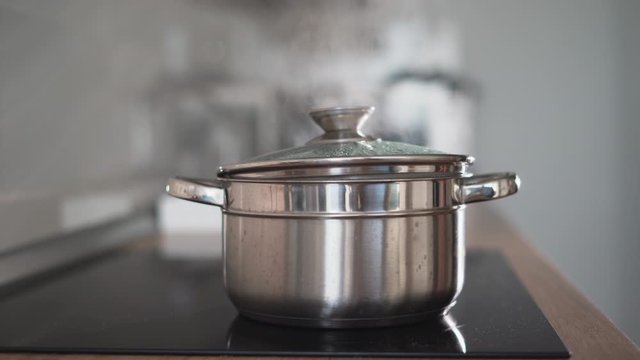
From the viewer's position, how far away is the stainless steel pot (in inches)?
19.4

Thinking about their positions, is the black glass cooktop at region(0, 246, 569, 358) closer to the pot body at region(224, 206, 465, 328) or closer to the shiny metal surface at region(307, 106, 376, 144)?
the pot body at region(224, 206, 465, 328)

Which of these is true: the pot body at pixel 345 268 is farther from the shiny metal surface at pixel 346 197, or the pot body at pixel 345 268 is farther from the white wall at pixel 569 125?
the white wall at pixel 569 125

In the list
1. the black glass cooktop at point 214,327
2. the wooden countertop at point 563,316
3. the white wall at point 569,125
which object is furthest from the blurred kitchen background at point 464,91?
the black glass cooktop at point 214,327

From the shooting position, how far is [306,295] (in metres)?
0.50

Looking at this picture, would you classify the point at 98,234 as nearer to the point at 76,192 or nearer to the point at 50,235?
the point at 76,192

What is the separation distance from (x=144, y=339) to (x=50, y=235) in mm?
515

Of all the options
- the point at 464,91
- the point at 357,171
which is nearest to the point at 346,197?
the point at 357,171

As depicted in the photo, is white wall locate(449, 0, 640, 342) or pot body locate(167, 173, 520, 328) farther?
white wall locate(449, 0, 640, 342)

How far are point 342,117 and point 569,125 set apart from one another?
1.47 m

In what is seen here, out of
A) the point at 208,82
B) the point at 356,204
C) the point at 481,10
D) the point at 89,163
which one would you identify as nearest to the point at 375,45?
the point at 481,10

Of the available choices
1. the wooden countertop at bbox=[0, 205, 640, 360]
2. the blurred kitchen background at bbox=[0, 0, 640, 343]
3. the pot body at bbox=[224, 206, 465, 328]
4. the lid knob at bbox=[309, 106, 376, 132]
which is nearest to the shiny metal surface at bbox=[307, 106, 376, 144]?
the lid knob at bbox=[309, 106, 376, 132]

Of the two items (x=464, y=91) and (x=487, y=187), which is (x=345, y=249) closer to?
(x=487, y=187)

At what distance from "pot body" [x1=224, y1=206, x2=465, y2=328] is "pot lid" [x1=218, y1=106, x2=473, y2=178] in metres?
0.04

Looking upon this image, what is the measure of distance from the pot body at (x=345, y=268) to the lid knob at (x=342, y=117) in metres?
0.12
